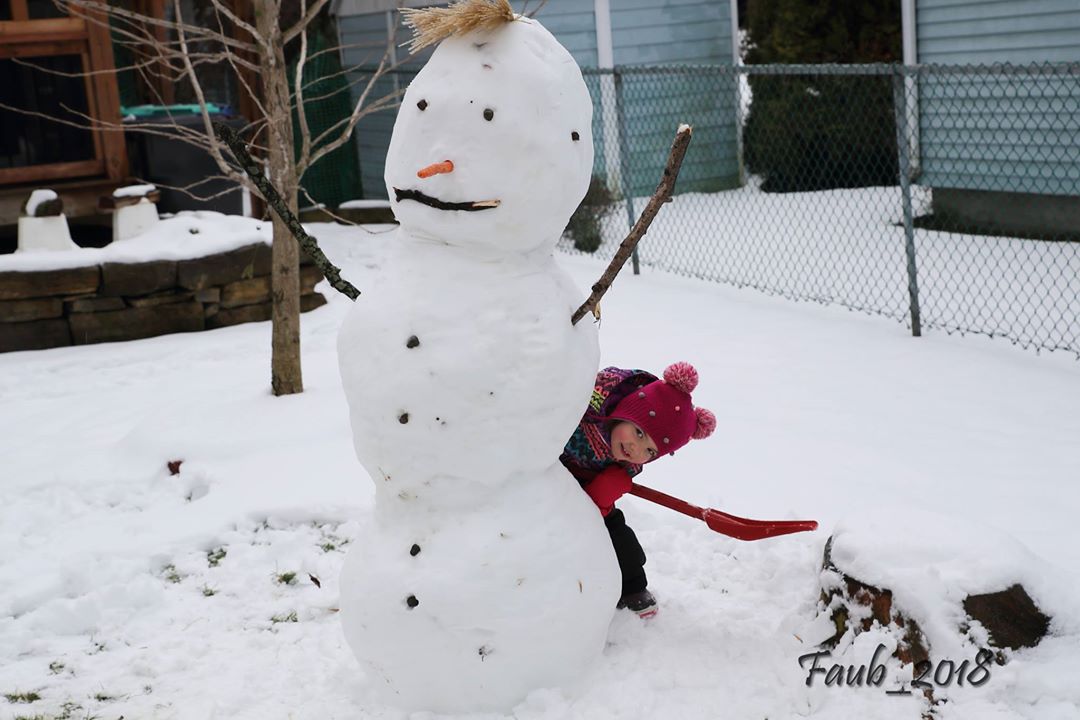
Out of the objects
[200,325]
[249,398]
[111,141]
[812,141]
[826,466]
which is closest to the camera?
[826,466]

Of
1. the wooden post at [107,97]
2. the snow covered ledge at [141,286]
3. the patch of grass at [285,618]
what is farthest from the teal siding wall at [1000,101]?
the patch of grass at [285,618]

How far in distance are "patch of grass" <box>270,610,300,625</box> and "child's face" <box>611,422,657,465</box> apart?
4.39 feet

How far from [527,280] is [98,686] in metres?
1.92

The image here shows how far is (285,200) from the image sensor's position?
5645 millimetres

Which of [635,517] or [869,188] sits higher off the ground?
[869,188]

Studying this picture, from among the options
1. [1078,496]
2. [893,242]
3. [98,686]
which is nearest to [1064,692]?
[1078,496]

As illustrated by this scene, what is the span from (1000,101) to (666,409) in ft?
25.1

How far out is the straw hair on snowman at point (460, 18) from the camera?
2842 millimetres

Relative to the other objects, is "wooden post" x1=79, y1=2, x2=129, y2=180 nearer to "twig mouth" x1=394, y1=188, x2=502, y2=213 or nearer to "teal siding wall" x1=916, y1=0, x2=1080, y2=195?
"teal siding wall" x1=916, y1=0, x2=1080, y2=195

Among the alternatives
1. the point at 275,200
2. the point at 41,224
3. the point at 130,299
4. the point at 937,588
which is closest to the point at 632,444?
the point at 937,588

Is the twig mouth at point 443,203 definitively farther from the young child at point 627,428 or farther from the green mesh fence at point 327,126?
the green mesh fence at point 327,126

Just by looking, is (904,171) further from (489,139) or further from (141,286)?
(141,286)

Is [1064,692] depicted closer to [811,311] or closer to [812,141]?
[811,311]

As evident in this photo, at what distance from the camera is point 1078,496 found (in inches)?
180
